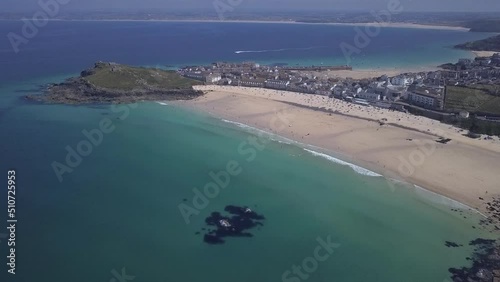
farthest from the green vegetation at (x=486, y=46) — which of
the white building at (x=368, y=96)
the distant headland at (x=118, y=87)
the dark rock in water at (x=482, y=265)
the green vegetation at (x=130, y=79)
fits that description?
the dark rock in water at (x=482, y=265)

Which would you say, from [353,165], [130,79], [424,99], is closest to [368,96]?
[424,99]

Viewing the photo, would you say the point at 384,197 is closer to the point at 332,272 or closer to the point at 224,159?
the point at 332,272

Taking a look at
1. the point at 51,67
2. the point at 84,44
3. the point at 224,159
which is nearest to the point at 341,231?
the point at 224,159

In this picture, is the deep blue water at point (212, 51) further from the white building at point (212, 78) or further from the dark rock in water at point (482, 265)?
the dark rock in water at point (482, 265)

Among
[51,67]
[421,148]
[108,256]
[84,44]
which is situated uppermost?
[84,44]

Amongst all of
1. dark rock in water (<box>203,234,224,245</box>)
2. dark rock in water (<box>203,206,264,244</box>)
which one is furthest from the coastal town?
dark rock in water (<box>203,234,224,245</box>)
